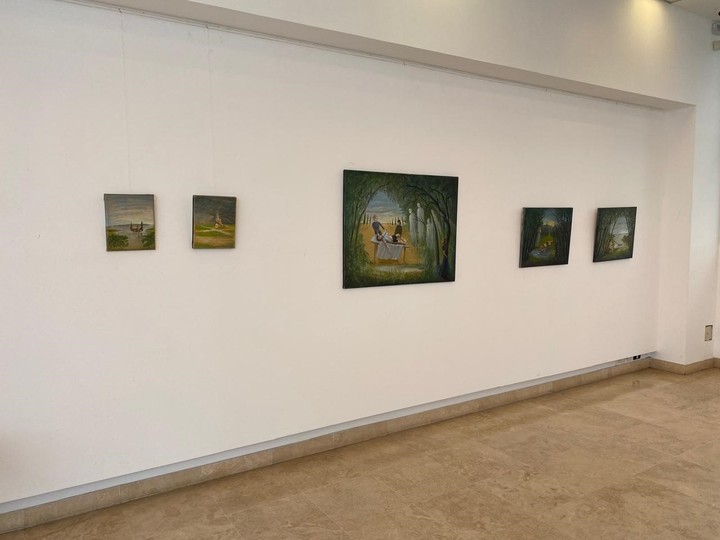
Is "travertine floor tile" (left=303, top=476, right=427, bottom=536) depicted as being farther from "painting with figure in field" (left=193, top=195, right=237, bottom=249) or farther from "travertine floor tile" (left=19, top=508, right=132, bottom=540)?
"painting with figure in field" (left=193, top=195, right=237, bottom=249)

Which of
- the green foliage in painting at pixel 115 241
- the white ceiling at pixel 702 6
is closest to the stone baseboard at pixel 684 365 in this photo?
the white ceiling at pixel 702 6

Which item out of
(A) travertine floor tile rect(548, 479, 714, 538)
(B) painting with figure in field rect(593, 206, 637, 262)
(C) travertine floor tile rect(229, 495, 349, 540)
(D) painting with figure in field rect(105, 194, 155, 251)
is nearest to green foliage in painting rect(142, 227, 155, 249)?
(D) painting with figure in field rect(105, 194, 155, 251)

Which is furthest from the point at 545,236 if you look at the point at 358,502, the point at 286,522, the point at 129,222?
the point at 129,222

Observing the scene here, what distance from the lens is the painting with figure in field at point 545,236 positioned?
7.63 meters

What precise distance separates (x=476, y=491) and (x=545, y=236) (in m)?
3.96

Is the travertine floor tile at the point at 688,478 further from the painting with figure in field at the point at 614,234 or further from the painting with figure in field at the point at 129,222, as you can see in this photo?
the painting with figure in field at the point at 129,222

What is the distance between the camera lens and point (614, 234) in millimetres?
8773

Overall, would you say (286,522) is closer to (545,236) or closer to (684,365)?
(545,236)

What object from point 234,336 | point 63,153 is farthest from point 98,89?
point 234,336

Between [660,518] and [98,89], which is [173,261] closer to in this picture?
[98,89]

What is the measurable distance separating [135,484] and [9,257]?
2349mm

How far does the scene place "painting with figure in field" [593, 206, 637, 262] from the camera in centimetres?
855

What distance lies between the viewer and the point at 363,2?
5.44 metres

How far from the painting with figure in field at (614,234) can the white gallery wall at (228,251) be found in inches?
34.7
